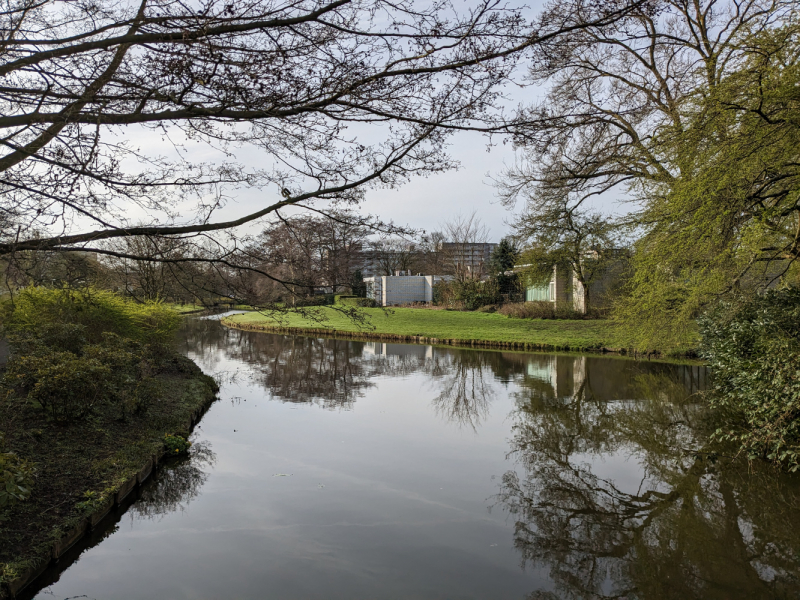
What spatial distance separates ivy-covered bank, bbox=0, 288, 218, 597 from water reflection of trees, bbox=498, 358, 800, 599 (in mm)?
3824

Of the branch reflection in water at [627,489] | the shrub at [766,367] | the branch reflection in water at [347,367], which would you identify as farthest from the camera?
the branch reflection in water at [347,367]

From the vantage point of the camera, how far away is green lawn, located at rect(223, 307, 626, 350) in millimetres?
21062

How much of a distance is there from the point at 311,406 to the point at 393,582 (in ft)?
22.1

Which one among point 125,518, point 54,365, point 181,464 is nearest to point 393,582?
point 125,518

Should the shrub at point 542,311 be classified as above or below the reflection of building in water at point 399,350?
above

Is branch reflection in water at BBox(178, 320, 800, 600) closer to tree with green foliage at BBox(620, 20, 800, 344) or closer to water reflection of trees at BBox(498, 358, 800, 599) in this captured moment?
water reflection of trees at BBox(498, 358, 800, 599)

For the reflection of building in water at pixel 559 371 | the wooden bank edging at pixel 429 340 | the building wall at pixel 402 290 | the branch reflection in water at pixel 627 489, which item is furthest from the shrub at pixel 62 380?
the building wall at pixel 402 290

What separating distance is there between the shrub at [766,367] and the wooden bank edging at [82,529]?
662 cm

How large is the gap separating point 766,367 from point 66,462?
302 inches

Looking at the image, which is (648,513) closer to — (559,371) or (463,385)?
(463,385)

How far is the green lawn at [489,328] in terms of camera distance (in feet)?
69.1

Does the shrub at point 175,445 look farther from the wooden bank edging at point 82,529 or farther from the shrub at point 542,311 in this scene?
the shrub at point 542,311

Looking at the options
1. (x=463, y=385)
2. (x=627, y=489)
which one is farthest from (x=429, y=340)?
(x=627, y=489)

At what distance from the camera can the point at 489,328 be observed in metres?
25.6
